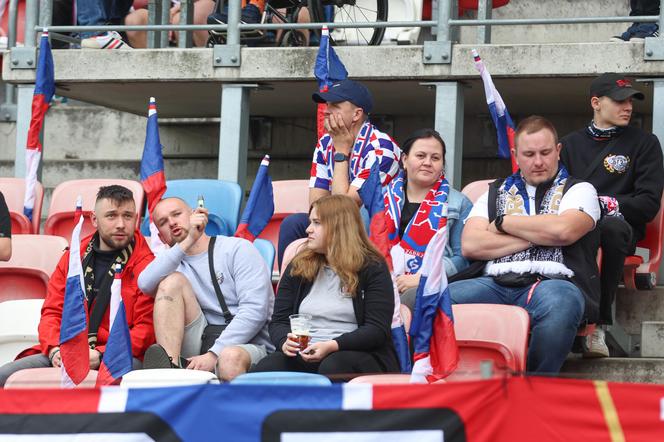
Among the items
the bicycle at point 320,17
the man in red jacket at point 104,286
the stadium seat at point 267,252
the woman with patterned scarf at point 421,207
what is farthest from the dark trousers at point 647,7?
the man in red jacket at point 104,286

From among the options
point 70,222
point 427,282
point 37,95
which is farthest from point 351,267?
point 37,95

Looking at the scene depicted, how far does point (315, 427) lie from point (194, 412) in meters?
0.35

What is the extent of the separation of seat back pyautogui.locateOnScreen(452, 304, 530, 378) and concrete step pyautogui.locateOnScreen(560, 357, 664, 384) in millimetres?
555

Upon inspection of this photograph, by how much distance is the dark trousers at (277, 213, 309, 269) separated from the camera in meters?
7.64

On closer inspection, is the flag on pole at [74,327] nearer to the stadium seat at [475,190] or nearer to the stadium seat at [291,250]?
the stadium seat at [291,250]

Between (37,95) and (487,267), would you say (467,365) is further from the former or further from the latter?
(37,95)

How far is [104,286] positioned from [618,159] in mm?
2712

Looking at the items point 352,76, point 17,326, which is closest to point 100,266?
point 17,326

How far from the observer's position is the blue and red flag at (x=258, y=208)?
7984mm

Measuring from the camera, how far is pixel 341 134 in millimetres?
7629

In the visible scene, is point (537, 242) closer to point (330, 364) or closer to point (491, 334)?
point (491, 334)

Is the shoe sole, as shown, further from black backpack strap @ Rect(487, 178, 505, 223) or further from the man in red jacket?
black backpack strap @ Rect(487, 178, 505, 223)

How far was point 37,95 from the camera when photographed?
9305mm

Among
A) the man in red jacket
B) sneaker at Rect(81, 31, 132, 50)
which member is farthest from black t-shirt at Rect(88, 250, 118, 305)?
sneaker at Rect(81, 31, 132, 50)
